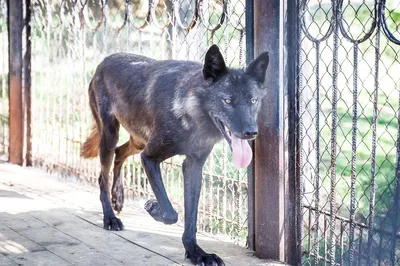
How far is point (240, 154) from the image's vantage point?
14.0 ft

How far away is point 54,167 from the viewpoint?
A: 293 inches

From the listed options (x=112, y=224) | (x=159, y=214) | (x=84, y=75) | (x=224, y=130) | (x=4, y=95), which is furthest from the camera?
(x=4, y=95)

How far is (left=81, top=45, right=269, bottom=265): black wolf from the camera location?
A: 14.2 feet

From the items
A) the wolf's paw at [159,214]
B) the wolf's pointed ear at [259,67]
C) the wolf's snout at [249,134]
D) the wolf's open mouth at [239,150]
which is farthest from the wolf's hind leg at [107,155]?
the wolf's snout at [249,134]

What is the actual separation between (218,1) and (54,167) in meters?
2.85

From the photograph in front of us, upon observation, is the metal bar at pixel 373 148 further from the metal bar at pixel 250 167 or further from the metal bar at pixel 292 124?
the metal bar at pixel 250 167

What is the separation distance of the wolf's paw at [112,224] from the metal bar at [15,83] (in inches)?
112

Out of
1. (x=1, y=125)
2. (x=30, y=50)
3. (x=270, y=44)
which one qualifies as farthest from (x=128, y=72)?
(x=1, y=125)

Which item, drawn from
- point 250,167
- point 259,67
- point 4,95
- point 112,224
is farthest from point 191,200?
point 4,95

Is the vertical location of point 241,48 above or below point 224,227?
above

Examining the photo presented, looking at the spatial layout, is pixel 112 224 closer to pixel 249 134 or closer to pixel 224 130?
pixel 224 130

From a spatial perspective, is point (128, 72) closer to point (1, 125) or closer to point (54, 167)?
point (54, 167)

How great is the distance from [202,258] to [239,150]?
81 centimetres

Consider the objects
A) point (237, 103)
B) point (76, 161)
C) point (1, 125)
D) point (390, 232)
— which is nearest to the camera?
point (390, 232)
